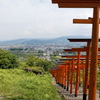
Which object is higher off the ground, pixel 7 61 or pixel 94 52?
pixel 94 52

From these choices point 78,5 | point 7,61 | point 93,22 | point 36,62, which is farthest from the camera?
point 36,62

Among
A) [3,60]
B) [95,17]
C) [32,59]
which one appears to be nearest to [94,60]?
[95,17]

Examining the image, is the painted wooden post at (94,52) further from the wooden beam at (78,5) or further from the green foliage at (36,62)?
the green foliage at (36,62)

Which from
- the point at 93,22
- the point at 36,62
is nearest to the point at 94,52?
the point at 93,22

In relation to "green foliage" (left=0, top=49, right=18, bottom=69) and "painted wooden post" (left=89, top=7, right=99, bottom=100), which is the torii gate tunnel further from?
"green foliage" (left=0, top=49, right=18, bottom=69)

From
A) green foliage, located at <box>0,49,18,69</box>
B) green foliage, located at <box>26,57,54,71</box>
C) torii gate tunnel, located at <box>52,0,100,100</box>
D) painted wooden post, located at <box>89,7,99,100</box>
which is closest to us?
torii gate tunnel, located at <box>52,0,100,100</box>

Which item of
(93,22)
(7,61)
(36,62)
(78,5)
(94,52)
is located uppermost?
(78,5)

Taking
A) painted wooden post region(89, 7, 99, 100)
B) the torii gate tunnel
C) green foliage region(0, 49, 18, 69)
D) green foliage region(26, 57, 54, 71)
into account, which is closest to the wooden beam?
the torii gate tunnel

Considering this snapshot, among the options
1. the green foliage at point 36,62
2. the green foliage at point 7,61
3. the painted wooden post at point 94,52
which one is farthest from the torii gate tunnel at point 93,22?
the green foliage at point 36,62

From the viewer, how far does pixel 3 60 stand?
2042cm

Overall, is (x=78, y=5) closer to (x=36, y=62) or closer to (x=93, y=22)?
(x=93, y=22)

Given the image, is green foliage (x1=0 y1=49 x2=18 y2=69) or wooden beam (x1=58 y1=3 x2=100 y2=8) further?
green foliage (x1=0 y1=49 x2=18 y2=69)

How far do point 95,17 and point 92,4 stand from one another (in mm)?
508

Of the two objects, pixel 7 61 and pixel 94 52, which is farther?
pixel 7 61
